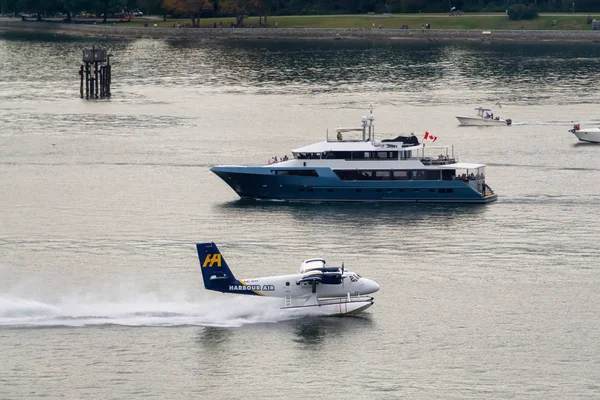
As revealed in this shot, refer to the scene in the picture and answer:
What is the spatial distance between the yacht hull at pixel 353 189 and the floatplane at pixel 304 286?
32.2 meters

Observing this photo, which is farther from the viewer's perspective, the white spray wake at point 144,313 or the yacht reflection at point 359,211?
the yacht reflection at point 359,211

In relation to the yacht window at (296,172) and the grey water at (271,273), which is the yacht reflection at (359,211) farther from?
the yacht window at (296,172)

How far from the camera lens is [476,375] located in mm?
67625

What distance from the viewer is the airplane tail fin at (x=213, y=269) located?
246 ft

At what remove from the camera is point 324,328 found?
74.3 metres

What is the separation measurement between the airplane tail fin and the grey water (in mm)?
1914

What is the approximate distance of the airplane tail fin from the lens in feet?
246

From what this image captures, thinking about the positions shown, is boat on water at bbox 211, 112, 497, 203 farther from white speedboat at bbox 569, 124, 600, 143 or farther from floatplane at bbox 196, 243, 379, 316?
white speedboat at bbox 569, 124, 600, 143

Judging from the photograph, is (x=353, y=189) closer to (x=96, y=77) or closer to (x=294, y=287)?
(x=294, y=287)

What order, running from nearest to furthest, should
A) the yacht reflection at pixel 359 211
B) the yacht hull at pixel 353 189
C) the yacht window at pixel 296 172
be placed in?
the yacht reflection at pixel 359 211
the yacht hull at pixel 353 189
the yacht window at pixel 296 172

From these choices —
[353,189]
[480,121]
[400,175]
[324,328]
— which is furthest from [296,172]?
[480,121]

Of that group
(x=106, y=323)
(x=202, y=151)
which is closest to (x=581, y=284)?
(x=106, y=323)

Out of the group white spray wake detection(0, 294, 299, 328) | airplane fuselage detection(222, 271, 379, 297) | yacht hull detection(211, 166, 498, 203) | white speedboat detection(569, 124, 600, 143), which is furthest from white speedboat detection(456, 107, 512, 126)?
white spray wake detection(0, 294, 299, 328)

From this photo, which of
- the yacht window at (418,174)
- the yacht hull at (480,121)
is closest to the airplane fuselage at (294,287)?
the yacht window at (418,174)
